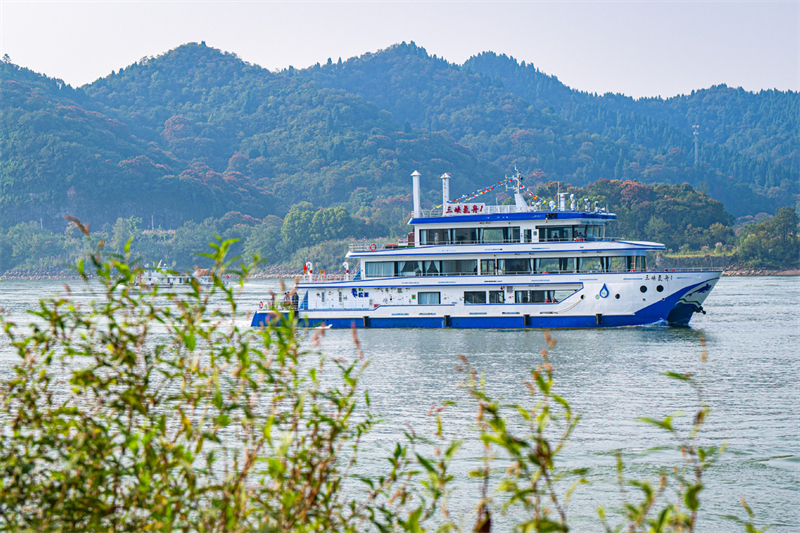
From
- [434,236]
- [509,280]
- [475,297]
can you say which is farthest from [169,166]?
[509,280]

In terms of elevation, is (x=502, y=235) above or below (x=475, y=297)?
above

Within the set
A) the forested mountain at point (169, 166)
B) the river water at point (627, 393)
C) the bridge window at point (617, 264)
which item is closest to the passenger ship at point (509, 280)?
the bridge window at point (617, 264)

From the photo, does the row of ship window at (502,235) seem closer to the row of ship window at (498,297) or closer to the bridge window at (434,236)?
the bridge window at (434,236)

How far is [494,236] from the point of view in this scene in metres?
40.2

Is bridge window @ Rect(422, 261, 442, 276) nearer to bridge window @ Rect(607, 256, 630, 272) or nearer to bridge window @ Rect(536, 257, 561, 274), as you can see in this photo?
bridge window @ Rect(536, 257, 561, 274)

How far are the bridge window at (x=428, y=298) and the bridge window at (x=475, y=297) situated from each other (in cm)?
138

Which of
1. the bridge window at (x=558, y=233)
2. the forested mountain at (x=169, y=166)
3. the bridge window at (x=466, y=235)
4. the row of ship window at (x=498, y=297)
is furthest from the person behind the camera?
the forested mountain at (x=169, y=166)

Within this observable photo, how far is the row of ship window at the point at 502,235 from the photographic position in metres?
39.6

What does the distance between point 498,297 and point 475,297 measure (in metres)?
1.08

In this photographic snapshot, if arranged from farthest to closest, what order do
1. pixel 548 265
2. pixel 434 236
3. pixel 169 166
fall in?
pixel 169 166 → pixel 434 236 → pixel 548 265

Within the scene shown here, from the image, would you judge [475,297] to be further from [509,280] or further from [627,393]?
[627,393]

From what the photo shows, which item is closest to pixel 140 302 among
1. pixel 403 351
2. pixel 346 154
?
pixel 403 351

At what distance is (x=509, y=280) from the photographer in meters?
39.2

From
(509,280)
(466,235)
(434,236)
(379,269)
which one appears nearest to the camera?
(509,280)
